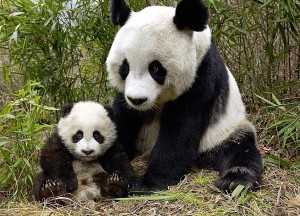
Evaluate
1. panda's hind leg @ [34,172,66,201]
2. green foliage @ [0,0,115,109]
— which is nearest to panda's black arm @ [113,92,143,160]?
panda's hind leg @ [34,172,66,201]

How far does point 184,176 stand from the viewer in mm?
3717

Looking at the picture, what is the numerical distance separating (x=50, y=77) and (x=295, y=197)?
228cm

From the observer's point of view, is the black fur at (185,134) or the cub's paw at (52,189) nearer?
the cub's paw at (52,189)

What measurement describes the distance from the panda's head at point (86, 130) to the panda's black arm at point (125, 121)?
0.62 ft

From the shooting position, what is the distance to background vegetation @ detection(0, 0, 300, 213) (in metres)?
4.24

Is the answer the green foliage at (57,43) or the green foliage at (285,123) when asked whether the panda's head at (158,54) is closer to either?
the green foliage at (285,123)

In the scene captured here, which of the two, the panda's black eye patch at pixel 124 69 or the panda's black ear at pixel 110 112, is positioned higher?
the panda's black eye patch at pixel 124 69

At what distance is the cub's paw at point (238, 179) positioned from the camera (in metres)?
3.46

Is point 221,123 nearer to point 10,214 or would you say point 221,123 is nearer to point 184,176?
point 184,176

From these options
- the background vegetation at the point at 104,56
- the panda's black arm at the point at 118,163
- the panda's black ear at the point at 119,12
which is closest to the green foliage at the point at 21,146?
the background vegetation at the point at 104,56

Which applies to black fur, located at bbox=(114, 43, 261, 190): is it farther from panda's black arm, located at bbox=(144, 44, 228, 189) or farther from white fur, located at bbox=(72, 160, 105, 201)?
white fur, located at bbox=(72, 160, 105, 201)

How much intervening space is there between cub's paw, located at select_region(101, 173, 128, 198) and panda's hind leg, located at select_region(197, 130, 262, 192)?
0.58 m

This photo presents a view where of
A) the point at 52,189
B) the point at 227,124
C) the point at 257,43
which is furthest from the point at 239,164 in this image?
the point at 257,43

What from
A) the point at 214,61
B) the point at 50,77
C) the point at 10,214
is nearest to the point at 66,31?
the point at 50,77
